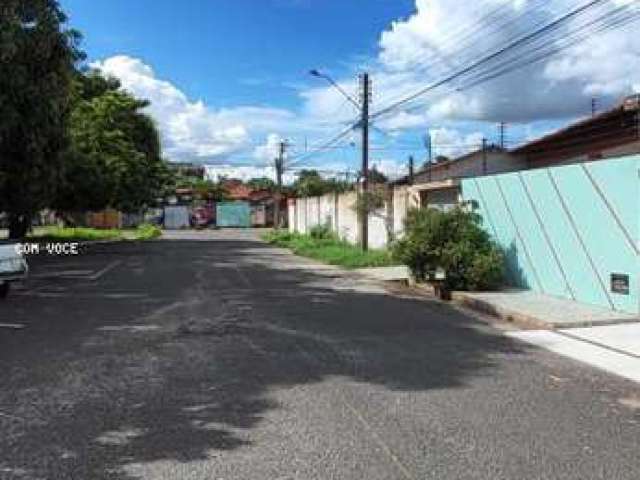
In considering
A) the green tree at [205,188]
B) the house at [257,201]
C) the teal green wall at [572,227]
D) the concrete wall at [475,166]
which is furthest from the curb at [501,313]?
the green tree at [205,188]

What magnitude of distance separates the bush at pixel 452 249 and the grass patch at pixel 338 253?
4170mm

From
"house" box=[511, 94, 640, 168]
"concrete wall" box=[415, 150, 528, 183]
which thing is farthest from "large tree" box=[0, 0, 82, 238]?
"concrete wall" box=[415, 150, 528, 183]

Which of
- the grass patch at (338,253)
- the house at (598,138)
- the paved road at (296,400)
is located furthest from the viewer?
the grass patch at (338,253)

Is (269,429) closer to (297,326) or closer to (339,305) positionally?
(297,326)

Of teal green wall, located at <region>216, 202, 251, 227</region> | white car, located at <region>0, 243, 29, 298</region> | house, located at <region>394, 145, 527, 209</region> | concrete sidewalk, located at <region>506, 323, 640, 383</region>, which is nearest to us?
concrete sidewalk, located at <region>506, 323, 640, 383</region>

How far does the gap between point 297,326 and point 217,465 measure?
8.12 m

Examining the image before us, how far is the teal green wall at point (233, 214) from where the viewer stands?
363 ft

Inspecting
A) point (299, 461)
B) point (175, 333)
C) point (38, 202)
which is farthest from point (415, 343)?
point (38, 202)

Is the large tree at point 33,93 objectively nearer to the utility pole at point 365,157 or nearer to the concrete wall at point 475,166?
the utility pole at point 365,157

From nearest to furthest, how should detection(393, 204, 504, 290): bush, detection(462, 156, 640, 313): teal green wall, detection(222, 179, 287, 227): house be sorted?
detection(462, 156, 640, 313): teal green wall
detection(393, 204, 504, 290): bush
detection(222, 179, 287, 227): house

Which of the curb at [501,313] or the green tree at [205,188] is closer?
the curb at [501,313]

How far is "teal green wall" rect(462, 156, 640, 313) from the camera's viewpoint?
53.7 ft

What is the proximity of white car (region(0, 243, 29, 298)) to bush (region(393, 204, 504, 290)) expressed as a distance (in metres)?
8.66

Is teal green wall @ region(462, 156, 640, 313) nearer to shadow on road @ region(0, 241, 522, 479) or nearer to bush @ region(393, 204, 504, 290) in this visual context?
bush @ region(393, 204, 504, 290)
